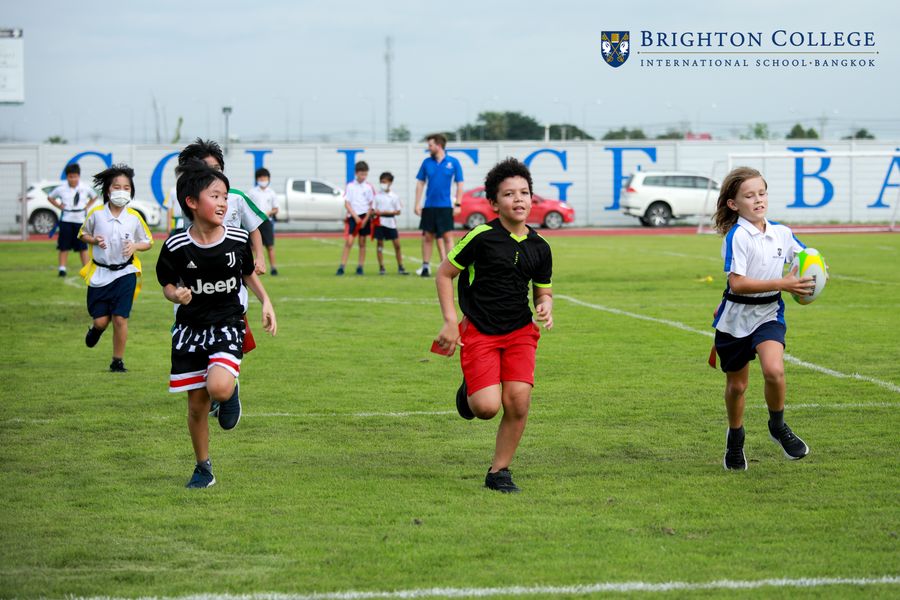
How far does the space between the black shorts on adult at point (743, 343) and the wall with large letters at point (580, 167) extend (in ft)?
120

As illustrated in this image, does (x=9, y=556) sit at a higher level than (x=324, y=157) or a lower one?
lower

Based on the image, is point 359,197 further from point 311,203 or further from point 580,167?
point 580,167

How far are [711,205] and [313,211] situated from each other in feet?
42.2

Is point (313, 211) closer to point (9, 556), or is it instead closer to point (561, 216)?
point (561, 216)

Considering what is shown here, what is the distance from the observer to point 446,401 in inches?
360

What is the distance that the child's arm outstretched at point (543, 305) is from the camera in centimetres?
633

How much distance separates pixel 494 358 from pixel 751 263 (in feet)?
5.12

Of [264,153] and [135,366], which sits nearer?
[135,366]

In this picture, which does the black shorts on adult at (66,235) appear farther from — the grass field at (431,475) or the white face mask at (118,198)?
the white face mask at (118,198)

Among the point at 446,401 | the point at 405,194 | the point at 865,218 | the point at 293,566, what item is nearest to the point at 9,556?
the point at 293,566

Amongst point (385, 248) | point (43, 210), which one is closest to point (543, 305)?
point (385, 248)

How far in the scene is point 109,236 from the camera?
10789 mm

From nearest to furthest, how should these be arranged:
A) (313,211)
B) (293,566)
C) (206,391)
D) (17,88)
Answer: (293,566), (206,391), (313,211), (17,88)

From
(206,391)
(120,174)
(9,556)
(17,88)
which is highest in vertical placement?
(17,88)
